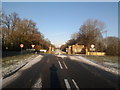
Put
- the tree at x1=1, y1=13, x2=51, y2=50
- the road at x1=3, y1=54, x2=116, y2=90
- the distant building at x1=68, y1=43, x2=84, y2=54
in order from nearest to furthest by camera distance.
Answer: the road at x1=3, y1=54, x2=116, y2=90 → the tree at x1=1, y1=13, x2=51, y2=50 → the distant building at x1=68, y1=43, x2=84, y2=54

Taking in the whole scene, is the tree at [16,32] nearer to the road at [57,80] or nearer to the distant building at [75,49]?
the distant building at [75,49]

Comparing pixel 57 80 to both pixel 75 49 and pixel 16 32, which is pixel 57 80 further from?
pixel 75 49

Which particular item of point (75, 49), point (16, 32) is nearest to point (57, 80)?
point (16, 32)

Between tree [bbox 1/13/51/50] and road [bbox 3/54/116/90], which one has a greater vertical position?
tree [bbox 1/13/51/50]

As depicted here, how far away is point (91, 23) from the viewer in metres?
60.9

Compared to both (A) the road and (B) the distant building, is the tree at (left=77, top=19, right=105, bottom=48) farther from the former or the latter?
(A) the road

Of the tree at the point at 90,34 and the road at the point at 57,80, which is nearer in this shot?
the road at the point at 57,80

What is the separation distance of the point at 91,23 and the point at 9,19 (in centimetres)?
3389

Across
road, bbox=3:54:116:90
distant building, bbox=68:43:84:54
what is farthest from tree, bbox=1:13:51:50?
road, bbox=3:54:116:90

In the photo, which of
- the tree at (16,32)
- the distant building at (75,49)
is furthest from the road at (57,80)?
the distant building at (75,49)

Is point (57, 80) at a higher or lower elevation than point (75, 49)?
lower

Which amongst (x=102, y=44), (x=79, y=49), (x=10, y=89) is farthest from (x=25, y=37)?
(x=10, y=89)

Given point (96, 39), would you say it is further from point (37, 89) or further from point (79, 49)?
point (37, 89)

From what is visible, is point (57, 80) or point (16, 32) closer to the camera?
point (57, 80)
